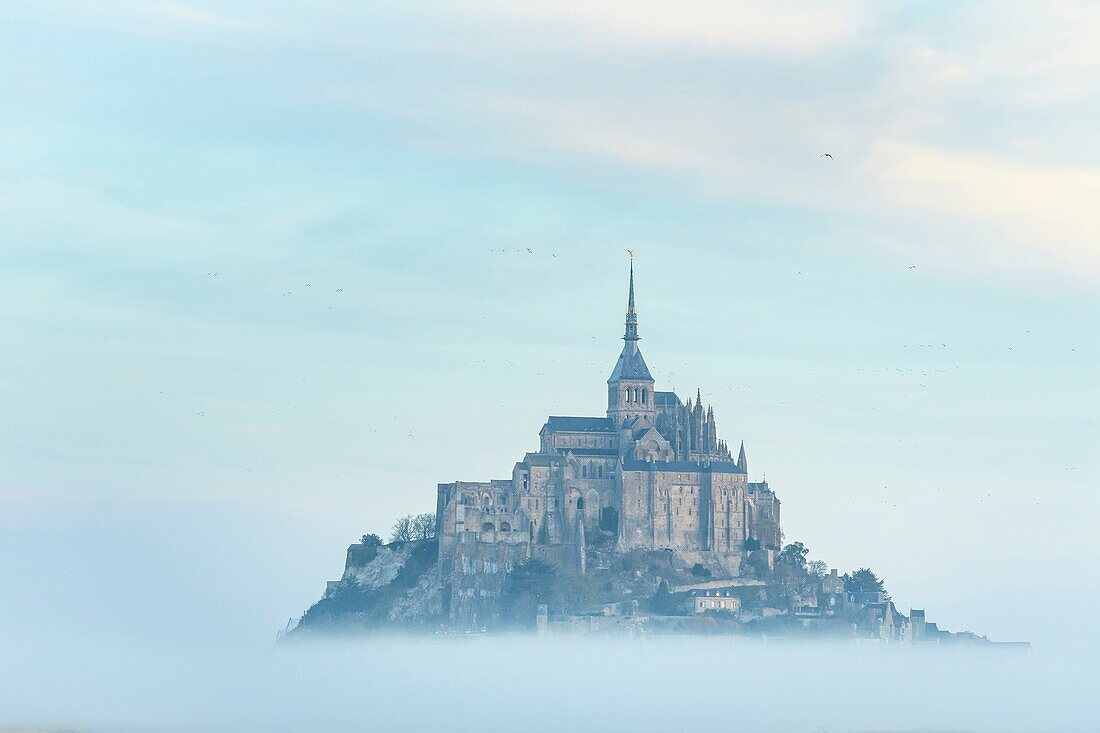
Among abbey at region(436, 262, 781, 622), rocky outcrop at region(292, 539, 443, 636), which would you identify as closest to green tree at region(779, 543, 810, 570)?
abbey at region(436, 262, 781, 622)

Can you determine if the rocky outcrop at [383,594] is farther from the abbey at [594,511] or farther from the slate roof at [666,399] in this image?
the slate roof at [666,399]

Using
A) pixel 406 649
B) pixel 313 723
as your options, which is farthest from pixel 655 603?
pixel 313 723

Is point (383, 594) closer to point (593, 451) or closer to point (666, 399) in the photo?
point (593, 451)

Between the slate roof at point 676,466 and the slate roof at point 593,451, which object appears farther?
the slate roof at point 593,451

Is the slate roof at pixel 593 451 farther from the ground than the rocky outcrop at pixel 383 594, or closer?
farther from the ground

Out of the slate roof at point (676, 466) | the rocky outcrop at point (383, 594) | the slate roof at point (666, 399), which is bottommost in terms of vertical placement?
the rocky outcrop at point (383, 594)

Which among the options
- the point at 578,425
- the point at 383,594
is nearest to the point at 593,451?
the point at 578,425

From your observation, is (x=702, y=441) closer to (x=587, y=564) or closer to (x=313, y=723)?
(x=587, y=564)

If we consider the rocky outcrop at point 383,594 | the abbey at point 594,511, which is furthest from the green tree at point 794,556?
the rocky outcrop at point 383,594
